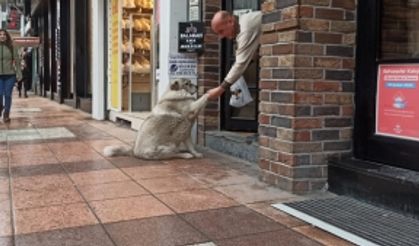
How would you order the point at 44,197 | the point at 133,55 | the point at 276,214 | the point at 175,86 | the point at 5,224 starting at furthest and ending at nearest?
the point at 133,55 → the point at 175,86 → the point at 44,197 → the point at 276,214 → the point at 5,224

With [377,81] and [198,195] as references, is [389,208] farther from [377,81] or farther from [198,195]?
[198,195]

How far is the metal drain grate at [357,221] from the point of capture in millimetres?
3068

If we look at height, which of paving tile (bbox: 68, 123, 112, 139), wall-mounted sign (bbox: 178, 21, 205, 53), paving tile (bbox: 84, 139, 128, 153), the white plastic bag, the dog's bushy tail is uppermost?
wall-mounted sign (bbox: 178, 21, 205, 53)

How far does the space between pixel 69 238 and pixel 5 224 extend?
0.56 m

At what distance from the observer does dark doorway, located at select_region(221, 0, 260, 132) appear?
598 cm

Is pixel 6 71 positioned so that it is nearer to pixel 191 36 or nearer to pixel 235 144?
→ pixel 191 36

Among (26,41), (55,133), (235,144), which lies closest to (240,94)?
(235,144)

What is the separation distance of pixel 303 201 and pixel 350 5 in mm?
1633

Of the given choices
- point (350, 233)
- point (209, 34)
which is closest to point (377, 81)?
point (350, 233)

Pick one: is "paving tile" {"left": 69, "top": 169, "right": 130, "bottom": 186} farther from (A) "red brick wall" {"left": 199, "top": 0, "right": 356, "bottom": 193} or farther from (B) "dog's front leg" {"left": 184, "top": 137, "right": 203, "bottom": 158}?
(A) "red brick wall" {"left": 199, "top": 0, "right": 356, "bottom": 193}

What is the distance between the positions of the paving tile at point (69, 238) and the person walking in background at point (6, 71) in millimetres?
7298

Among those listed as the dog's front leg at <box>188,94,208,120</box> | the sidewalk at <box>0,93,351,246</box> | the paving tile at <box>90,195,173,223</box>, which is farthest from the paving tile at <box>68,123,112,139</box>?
the paving tile at <box>90,195,173,223</box>

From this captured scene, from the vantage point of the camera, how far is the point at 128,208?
371 cm

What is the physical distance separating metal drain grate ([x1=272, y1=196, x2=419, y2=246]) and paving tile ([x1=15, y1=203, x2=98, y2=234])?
54.4 inches
